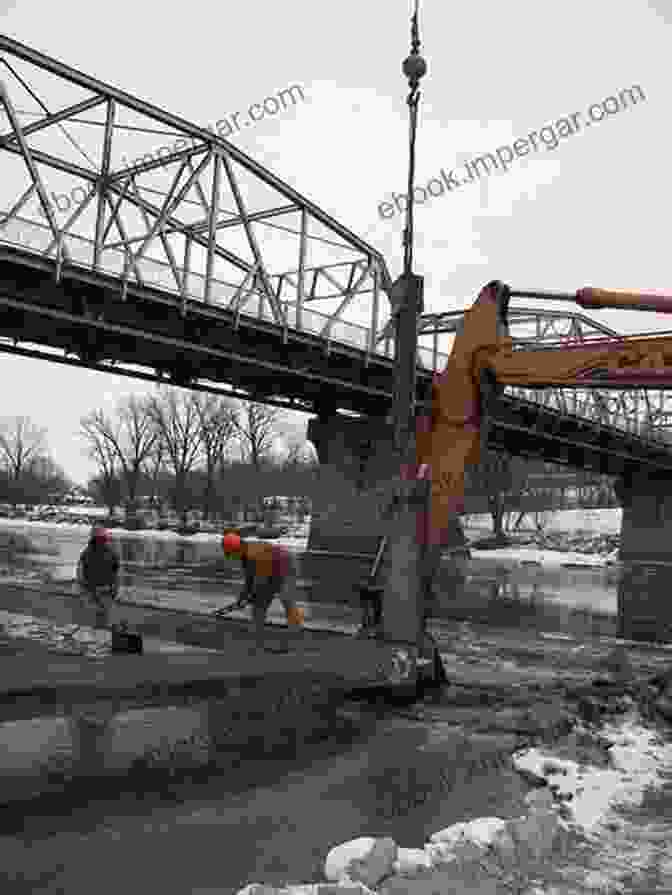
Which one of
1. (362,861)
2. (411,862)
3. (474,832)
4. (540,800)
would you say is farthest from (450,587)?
(362,861)

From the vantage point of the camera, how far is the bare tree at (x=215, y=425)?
2997 inches

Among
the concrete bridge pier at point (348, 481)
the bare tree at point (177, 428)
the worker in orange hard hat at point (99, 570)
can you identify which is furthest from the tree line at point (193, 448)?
the worker in orange hard hat at point (99, 570)

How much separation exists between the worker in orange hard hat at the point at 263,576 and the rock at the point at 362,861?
5362mm

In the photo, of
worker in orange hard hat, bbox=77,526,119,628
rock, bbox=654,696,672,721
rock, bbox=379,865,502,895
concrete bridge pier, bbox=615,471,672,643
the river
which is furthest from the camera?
concrete bridge pier, bbox=615,471,672,643

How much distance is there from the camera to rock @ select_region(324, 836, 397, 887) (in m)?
4.51

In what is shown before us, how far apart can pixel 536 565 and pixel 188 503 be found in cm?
4365

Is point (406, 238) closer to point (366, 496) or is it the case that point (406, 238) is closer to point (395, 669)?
point (395, 669)

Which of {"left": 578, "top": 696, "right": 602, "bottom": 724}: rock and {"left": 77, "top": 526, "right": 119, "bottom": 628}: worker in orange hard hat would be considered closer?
{"left": 578, "top": 696, "right": 602, "bottom": 724}: rock

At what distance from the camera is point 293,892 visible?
13.9 feet

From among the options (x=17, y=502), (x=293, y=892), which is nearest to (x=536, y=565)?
(x=293, y=892)

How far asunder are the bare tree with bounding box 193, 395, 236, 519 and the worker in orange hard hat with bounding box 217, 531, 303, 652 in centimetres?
6433

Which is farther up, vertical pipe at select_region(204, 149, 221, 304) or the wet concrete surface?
vertical pipe at select_region(204, 149, 221, 304)

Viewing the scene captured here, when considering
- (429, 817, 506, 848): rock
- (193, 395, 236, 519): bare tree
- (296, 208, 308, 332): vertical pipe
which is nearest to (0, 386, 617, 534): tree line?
(193, 395, 236, 519): bare tree

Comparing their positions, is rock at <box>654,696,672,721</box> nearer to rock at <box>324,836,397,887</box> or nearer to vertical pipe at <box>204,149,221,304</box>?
rock at <box>324,836,397,887</box>
